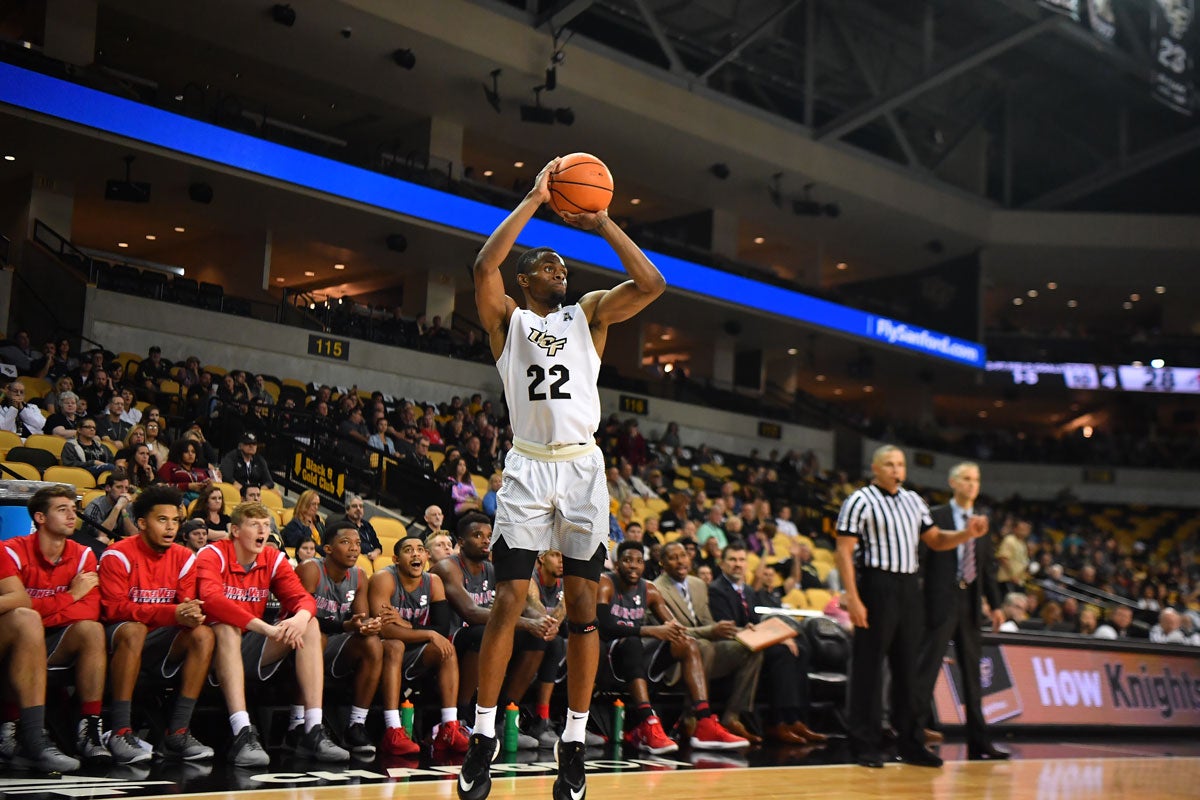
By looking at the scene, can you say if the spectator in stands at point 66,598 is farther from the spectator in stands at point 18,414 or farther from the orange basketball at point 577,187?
the spectator in stands at point 18,414

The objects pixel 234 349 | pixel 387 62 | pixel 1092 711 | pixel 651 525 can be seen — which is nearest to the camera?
pixel 1092 711

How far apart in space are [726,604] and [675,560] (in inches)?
17.7

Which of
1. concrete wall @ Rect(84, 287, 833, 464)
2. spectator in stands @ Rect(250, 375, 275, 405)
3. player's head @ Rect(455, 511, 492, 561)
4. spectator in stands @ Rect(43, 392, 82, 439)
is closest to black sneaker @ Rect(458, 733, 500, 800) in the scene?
player's head @ Rect(455, 511, 492, 561)

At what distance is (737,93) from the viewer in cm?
2423

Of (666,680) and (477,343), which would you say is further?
(477,343)

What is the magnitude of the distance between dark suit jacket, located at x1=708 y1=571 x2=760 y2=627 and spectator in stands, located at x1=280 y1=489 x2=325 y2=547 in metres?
2.75

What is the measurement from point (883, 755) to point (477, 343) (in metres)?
14.2

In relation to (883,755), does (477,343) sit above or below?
above

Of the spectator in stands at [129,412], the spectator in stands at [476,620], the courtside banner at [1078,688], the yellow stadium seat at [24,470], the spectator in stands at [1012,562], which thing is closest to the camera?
the spectator in stands at [476,620]

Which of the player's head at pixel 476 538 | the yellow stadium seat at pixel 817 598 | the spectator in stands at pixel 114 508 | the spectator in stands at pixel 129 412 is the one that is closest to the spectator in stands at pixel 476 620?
the player's head at pixel 476 538

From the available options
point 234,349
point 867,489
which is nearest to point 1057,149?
point 234,349

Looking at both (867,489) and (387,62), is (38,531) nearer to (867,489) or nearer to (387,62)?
(867,489)

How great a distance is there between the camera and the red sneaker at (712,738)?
6703 millimetres

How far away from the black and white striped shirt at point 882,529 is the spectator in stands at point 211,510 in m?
3.92
